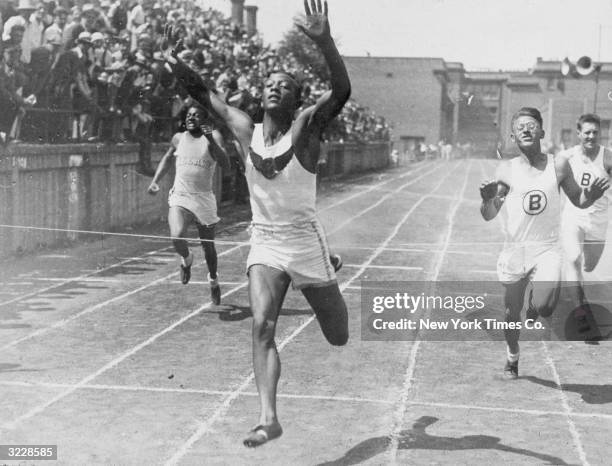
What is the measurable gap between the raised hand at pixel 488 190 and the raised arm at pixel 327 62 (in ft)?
5.87

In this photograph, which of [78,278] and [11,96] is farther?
[11,96]

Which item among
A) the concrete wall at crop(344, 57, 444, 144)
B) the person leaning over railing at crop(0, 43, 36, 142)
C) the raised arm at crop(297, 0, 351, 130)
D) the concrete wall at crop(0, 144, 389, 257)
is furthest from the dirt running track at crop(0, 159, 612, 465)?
the concrete wall at crop(344, 57, 444, 144)

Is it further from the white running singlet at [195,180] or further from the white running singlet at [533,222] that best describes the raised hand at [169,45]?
the white running singlet at [195,180]

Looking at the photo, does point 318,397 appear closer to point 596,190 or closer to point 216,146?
point 596,190

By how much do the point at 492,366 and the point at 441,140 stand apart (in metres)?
71.6

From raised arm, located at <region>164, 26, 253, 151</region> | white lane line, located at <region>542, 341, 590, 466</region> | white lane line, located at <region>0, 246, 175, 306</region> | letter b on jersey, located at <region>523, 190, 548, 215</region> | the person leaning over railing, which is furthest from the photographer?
the person leaning over railing

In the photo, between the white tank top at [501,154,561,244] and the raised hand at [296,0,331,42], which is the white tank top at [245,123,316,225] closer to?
→ the raised hand at [296,0,331,42]

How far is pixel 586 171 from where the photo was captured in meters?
9.26

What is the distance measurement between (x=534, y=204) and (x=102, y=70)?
1006 cm

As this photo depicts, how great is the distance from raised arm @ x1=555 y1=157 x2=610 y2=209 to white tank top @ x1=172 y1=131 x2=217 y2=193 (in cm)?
393

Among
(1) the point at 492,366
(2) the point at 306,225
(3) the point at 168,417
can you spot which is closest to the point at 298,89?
(2) the point at 306,225

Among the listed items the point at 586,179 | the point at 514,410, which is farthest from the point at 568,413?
the point at 586,179

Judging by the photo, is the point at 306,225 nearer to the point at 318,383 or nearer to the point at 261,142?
the point at 261,142

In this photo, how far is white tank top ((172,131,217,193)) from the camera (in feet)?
31.5
